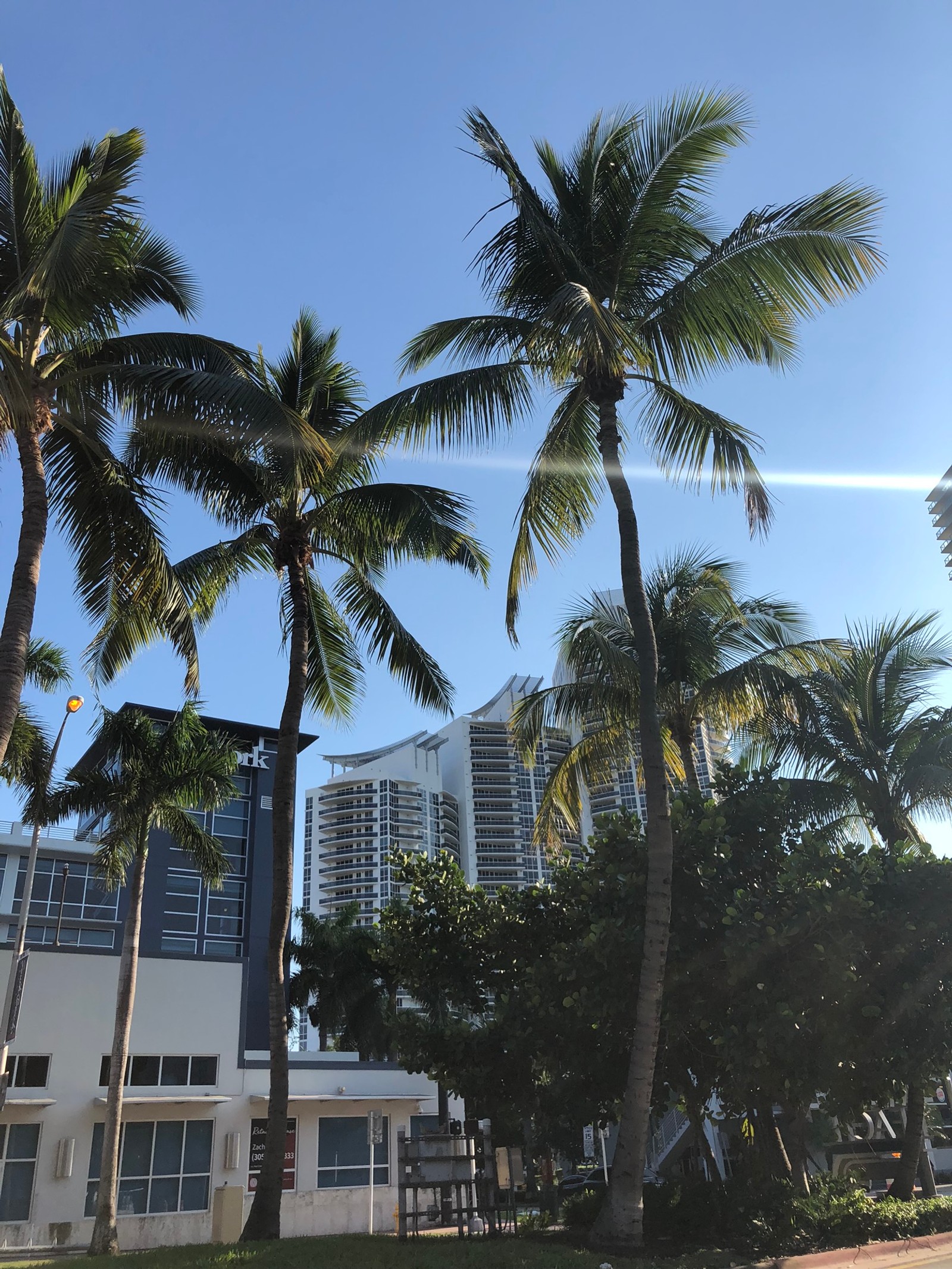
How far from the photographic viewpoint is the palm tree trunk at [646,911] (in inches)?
402

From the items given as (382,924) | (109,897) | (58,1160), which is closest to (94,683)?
(382,924)

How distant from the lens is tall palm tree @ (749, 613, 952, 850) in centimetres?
1692

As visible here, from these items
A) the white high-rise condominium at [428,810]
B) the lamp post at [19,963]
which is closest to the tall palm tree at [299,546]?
the lamp post at [19,963]

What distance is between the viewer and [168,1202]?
2102 centimetres

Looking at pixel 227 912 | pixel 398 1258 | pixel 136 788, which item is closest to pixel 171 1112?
pixel 136 788

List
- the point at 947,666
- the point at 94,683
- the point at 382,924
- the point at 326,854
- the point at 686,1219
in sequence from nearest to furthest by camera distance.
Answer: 1. the point at 686,1219
2. the point at 94,683
3. the point at 382,924
4. the point at 947,666
5. the point at 326,854

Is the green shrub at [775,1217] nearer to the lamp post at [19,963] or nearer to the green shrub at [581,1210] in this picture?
the green shrub at [581,1210]

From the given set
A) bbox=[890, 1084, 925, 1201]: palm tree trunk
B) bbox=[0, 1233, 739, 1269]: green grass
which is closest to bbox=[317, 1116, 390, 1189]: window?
bbox=[890, 1084, 925, 1201]: palm tree trunk

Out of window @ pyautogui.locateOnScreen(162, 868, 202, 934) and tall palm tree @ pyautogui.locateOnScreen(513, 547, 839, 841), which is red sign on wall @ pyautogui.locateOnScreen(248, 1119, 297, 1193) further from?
window @ pyautogui.locateOnScreen(162, 868, 202, 934)

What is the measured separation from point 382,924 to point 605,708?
584cm

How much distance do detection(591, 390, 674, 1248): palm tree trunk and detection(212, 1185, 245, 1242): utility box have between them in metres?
10.9

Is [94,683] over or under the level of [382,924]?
over

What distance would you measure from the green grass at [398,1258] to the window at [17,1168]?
30.5ft

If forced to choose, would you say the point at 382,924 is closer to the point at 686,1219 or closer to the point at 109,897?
the point at 686,1219
